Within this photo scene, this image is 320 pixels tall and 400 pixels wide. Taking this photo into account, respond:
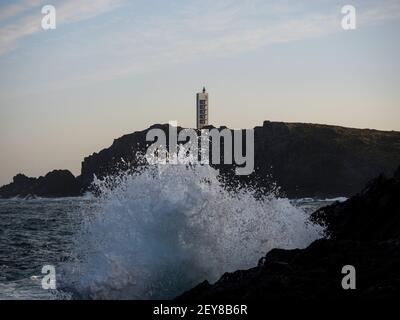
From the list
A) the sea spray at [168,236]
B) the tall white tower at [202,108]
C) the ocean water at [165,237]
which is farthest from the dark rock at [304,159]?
the sea spray at [168,236]

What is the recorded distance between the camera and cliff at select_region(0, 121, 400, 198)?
11956cm

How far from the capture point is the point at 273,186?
121m

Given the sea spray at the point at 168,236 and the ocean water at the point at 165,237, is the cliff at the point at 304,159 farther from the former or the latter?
the sea spray at the point at 168,236

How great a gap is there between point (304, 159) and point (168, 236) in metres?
109

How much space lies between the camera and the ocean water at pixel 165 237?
16469mm

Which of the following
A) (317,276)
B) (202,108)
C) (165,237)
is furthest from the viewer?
(202,108)

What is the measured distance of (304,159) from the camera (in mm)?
125312

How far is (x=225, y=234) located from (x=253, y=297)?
257 inches

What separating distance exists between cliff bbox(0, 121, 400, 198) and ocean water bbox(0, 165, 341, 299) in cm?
9474

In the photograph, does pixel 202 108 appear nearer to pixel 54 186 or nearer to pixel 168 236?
pixel 54 186

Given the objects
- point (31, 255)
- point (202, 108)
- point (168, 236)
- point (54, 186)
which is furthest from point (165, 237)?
point (54, 186)
